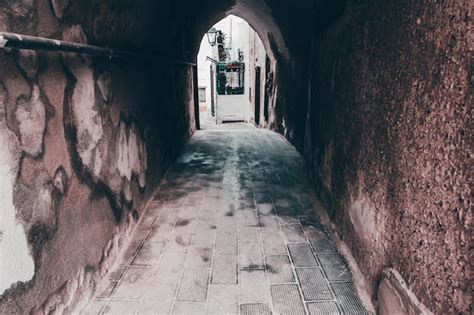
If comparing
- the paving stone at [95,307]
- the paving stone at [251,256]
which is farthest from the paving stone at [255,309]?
the paving stone at [95,307]

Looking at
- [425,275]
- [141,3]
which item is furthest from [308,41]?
[425,275]

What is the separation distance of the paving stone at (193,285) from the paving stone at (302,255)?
0.77 meters

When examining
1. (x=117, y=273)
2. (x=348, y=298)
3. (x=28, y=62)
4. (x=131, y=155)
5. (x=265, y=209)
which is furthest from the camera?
(x=265, y=209)

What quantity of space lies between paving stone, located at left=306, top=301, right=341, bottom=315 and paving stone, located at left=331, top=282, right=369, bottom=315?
0.06 metres

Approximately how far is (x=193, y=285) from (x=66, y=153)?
1311 mm

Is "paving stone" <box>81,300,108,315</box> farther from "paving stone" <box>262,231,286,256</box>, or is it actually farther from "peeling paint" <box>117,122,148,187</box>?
"paving stone" <box>262,231,286,256</box>

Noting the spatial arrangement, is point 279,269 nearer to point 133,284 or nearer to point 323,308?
point 323,308

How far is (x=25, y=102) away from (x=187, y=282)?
1.64 m

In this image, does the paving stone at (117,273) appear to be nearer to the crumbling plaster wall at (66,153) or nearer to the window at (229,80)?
the crumbling plaster wall at (66,153)

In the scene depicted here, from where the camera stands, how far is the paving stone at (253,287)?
7.51 feet

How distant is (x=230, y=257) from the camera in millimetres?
2795

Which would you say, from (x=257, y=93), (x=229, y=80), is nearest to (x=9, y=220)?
(x=257, y=93)

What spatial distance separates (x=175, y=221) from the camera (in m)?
3.45

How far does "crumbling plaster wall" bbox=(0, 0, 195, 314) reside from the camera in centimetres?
159
